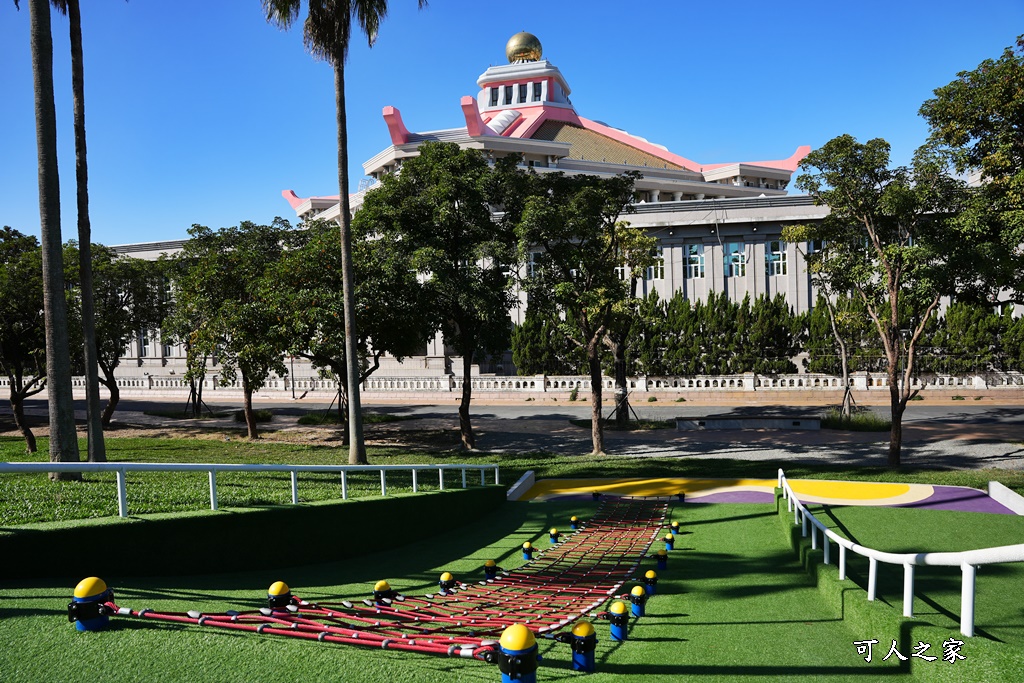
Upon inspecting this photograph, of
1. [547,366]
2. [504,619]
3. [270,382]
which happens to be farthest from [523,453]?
[270,382]

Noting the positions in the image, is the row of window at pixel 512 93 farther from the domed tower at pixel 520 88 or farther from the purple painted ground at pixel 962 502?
the purple painted ground at pixel 962 502

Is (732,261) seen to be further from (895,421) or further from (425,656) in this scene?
(425,656)

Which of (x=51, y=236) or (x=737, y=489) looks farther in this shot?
(x=737, y=489)

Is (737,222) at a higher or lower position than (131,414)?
higher

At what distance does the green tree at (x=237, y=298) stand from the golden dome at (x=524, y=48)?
251ft

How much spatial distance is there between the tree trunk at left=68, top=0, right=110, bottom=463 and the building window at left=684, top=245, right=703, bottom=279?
40.9m

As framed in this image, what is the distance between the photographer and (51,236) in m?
11.9

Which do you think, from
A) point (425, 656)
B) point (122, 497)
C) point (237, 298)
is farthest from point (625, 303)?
point (425, 656)

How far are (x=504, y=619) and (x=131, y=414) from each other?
37709 mm

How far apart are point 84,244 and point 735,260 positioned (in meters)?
42.5

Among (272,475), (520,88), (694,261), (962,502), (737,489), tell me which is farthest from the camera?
(520,88)

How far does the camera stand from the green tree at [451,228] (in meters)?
20.9

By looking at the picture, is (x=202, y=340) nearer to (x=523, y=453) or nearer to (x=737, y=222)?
(x=523, y=453)

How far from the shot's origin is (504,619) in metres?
6.73
